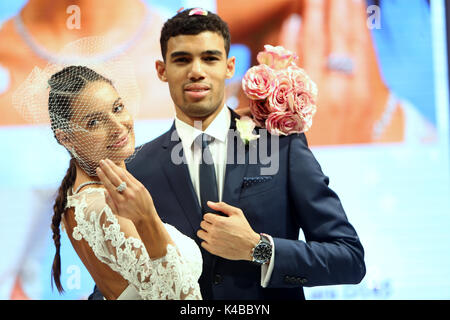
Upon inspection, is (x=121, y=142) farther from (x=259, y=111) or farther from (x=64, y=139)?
(x=259, y=111)

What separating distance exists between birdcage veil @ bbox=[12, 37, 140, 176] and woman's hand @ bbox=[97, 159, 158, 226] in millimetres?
166

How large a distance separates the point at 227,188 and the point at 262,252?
28cm

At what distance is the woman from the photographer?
1844 mm

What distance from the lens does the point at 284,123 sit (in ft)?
6.86

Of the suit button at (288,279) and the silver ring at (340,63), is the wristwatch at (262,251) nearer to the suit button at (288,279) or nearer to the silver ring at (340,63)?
the suit button at (288,279)

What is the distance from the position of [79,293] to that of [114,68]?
3.48 ft

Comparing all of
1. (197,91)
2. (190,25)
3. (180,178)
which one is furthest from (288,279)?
(190,25)

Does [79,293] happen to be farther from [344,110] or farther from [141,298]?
[344,110]

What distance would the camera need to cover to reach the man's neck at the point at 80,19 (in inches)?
102

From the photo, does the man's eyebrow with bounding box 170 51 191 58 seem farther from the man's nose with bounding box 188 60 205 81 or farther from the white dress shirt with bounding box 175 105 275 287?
the white dress shirt with bounding box 175 105 275 287

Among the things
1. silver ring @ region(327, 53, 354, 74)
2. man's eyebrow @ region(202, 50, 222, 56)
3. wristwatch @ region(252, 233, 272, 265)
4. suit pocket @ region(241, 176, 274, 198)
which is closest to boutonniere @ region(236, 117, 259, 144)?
suit pocket @ region(241, 176, 274, 198)

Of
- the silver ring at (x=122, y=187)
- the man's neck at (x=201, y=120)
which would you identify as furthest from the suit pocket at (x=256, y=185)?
the silver ring at (x=122, y=187)

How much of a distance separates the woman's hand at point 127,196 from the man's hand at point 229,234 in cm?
24

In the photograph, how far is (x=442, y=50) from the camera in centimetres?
281
